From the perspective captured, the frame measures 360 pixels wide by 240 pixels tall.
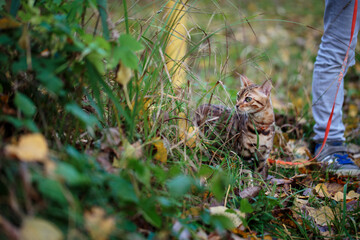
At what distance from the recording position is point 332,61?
2.60 metres

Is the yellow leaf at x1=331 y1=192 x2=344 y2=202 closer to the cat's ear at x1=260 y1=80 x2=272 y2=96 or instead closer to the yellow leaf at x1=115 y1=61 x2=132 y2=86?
the cat's ear at x1=260 y1=80 x2=272 y2=96

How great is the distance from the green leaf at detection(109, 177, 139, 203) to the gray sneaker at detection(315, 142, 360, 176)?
1.78m

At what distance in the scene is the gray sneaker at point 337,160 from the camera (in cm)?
249

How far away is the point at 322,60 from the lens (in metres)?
2.64

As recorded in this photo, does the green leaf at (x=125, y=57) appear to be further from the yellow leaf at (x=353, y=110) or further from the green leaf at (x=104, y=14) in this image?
the yellow leaf at (x=353, y=110)

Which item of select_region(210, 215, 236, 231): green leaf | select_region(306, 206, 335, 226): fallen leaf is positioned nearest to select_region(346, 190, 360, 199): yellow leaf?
select_region(306, 206, 335, 226): fallen leaf

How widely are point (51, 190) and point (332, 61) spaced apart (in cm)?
237

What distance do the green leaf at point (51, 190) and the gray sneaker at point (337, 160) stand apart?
80.4 inches

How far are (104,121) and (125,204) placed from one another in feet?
2.03

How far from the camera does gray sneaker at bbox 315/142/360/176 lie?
2492 millimetres

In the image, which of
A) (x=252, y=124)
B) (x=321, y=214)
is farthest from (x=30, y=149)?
(x=252, y=124)

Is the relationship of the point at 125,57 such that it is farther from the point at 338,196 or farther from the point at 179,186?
the point at 338,196

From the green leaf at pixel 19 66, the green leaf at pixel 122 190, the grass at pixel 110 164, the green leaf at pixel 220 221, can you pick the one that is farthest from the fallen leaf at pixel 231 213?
the green leaf at pixel 19 66

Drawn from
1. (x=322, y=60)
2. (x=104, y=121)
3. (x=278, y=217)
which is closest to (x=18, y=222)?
(x=104, y=121)
